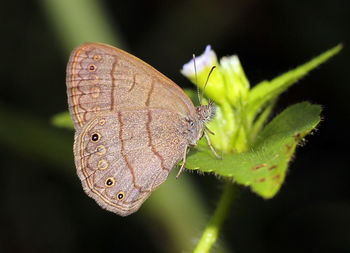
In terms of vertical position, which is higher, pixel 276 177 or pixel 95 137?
pixel 95 137

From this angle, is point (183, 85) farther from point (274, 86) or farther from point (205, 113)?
point (205, 113)

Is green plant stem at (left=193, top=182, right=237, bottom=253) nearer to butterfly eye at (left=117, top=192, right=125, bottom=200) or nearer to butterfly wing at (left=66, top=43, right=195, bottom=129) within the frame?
butterfly eye at (left=117, top=192, right=125, bottom=200)

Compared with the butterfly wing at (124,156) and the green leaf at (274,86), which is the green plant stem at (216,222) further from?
the green leaf at (274,86)

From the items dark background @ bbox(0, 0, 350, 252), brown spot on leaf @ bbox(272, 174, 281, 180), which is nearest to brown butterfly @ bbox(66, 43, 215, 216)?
brown spot on leaf @ bbox(272, 174, 281, 180)

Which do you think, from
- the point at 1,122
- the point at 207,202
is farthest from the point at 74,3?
the point at 207,202

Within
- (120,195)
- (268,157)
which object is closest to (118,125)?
(120,195)

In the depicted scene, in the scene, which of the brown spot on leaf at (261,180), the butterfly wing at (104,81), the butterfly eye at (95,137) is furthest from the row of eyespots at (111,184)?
the brown spot on leaf at (261,180)

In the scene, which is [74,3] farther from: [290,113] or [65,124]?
[290,113]
